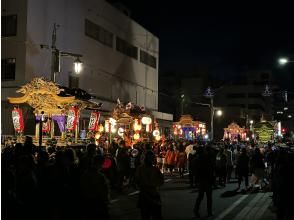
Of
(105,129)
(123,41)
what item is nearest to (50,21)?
(105,129)

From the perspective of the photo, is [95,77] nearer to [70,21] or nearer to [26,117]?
[70,21]

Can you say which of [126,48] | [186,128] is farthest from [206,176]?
[126,48]

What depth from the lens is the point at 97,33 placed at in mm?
35938

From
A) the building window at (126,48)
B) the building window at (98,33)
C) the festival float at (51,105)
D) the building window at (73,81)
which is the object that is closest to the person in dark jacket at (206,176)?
the festival float at (51,105)

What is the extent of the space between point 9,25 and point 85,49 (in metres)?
7.10

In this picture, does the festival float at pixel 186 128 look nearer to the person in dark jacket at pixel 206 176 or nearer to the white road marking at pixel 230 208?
the white road marking at pixel 230 208

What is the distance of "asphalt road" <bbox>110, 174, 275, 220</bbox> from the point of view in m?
12.1

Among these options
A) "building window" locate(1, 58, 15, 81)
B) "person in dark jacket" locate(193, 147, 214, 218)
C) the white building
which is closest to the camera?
"person in dark jacket" locate(193, 147, 214, 218)

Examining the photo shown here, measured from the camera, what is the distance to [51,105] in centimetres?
1995

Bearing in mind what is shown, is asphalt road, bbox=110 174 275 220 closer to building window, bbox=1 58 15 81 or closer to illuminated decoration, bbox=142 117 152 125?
illuminated decoration, bbox=142 117 152 125

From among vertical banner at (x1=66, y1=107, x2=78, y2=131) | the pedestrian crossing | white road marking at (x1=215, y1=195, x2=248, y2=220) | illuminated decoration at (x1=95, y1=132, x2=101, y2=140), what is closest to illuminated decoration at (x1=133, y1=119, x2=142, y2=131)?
illuminated decoration at (x1=95, y1=132, x2=101, y2=140)

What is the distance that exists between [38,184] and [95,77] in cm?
2817

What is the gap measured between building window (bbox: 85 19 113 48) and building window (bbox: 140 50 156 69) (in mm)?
7082

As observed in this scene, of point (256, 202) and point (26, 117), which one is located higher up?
point (26, 117)
